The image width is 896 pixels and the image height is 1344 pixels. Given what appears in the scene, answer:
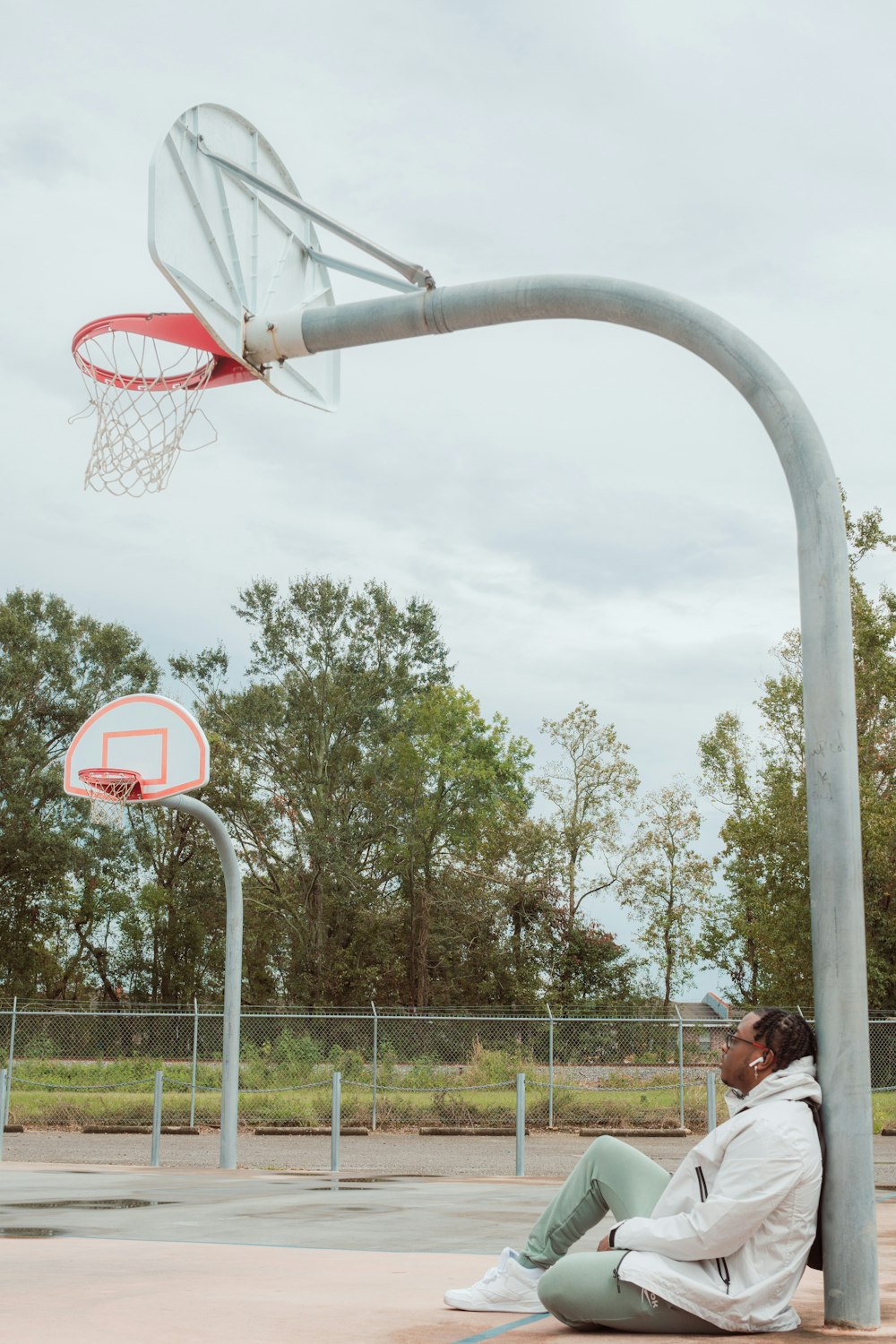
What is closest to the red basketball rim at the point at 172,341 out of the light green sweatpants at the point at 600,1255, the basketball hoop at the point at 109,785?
the light green sweatpants at the point at 600,1255

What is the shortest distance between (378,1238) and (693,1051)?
25.2 m

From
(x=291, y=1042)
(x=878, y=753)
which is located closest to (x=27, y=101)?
(x=291, y=1042)

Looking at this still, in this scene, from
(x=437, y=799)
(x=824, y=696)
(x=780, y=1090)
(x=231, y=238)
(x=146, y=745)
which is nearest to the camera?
(x=780, y=1090)

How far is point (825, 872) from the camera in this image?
16.8 feet

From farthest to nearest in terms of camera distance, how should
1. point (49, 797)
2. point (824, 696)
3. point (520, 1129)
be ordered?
point (49, 797)
point (520, 1129)
point (824, 696)

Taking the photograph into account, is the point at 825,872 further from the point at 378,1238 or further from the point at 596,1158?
the point at 378,1238

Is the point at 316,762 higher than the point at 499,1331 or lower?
higher

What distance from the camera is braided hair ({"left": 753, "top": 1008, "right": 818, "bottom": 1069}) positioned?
15.3ft

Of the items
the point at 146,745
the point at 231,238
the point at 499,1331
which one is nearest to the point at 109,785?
the point at 146,745

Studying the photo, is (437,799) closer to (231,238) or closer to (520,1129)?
(520,1129)

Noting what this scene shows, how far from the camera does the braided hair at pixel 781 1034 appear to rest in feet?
15.3

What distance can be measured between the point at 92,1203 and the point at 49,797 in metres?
37.7

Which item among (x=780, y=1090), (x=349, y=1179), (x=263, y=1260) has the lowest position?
Answer: (x=349, y=1179)

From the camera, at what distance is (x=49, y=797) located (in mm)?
46438
